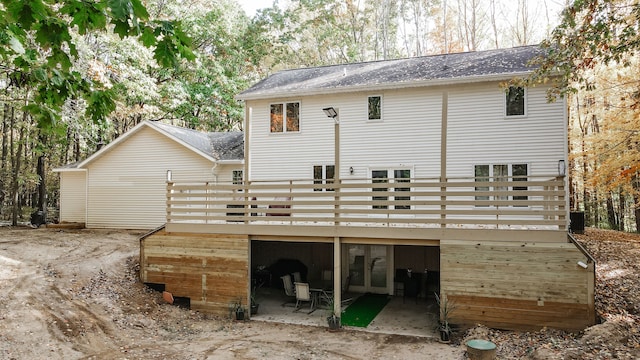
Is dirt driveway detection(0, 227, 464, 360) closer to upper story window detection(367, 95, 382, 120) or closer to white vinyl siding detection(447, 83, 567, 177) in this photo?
white vinyl siding detection(447, 83, 567, 177)

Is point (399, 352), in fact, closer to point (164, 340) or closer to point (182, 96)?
point (164, 340)

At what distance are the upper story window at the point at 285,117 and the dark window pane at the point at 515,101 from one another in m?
6.56

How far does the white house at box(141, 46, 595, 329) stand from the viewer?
8391mm

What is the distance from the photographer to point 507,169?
1234 centimetres

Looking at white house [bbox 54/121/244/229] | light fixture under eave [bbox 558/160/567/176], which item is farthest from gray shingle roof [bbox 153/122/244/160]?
light fixture under eave [bbox 558/160/567/176]

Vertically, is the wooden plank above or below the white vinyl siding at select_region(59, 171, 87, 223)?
below

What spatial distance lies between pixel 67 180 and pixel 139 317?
12821mm

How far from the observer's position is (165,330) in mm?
9422

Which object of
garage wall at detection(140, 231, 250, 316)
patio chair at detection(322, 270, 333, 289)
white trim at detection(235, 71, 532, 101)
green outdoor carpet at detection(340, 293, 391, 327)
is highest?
white trim at detection(235, 71, 532, 101)

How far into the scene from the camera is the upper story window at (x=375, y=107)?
13586 millimetres

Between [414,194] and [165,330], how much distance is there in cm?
626

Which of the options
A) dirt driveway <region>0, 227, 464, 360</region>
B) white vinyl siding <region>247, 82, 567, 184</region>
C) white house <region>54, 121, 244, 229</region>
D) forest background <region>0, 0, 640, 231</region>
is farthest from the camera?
white house <region>54, 121, 244, 229</region>

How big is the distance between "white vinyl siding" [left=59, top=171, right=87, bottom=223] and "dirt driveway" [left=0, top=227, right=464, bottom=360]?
776 cm

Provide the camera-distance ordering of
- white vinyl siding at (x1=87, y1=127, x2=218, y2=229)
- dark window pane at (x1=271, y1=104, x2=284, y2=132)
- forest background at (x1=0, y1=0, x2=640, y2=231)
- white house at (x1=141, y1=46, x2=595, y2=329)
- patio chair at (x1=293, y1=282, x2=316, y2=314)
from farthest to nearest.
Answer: white vinyl siding at (x1=87, y1=127, x2=218, y2=229)
forest background at (x1=0, y1=0, x2=640, y2=231)
dark window pane at (x1=271, y1=104, x2=284, y2=132)
patio chair at (x1=293, y1=282, x2=316, y2=314)
white house at (x1=141, y1=46, x2=595, y2=329)
